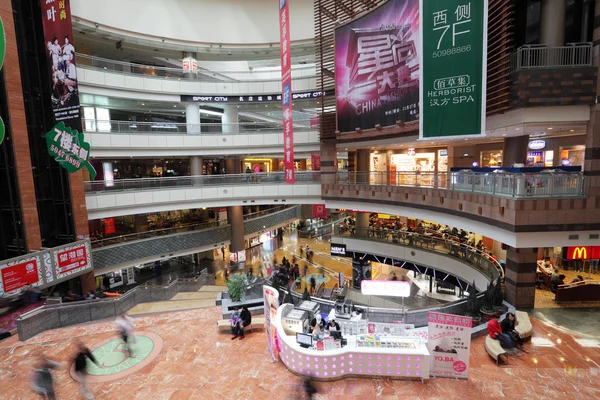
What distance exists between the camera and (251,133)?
21.2 meters

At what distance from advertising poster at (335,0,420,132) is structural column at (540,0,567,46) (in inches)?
163

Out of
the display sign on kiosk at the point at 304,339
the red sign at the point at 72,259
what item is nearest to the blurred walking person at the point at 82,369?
the display sign on kiosk at the point at 304,339

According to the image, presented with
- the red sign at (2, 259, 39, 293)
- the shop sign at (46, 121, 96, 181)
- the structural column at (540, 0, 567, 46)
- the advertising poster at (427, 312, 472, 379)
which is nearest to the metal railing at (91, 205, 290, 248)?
the red sign at (2, 259, 39, 293)

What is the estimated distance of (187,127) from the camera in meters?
20.7

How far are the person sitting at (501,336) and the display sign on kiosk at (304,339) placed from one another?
4.91m

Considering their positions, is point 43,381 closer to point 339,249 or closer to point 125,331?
point 125,331

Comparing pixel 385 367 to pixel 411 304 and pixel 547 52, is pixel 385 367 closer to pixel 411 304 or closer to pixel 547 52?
pixel 411 304

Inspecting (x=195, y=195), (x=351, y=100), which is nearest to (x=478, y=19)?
(x=351, y=100)

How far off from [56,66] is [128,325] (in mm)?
12492

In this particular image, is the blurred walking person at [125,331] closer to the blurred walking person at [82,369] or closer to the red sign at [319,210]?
the blurred walking person at [82,369]

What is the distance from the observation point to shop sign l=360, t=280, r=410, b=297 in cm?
938

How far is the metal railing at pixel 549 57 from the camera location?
9.97m

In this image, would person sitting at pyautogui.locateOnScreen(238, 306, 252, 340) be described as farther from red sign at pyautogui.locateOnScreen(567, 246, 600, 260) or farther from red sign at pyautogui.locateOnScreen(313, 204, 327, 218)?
red sign at pyautogui.locateOnScreen(313, 204, 327, 218)

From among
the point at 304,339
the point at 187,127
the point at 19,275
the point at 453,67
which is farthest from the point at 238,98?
the point at 304,339
